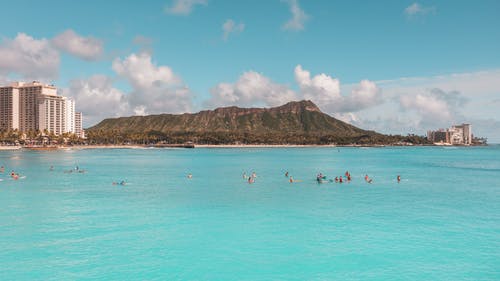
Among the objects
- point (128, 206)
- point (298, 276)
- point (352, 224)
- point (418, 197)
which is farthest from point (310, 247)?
point (418, 197)

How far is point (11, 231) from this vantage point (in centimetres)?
3969

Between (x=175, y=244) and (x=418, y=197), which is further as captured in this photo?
(x=418, y=197)

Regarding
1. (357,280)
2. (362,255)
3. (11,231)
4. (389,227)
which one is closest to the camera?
(357,280)

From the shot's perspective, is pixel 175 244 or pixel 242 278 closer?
pixel 242 278

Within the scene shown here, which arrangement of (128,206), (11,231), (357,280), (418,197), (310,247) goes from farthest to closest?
(418,197), (128,206), (11,231), (310,247), (357,280)

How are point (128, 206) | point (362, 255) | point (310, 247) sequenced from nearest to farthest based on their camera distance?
point (362, 255) < point (310, 247) < point (128, 206)

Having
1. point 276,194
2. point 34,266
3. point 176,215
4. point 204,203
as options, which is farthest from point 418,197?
point 34,266

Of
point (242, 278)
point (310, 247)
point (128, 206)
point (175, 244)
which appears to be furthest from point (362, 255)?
point (128, 206)

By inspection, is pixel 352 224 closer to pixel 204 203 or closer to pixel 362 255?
pixel 362 255

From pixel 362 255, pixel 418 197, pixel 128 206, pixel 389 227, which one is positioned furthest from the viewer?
pixel 418 197

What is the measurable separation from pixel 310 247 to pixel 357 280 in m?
7.70

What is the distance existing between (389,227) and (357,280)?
16.1 m

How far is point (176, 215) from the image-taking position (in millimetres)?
48938

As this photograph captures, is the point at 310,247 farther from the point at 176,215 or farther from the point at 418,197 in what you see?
the point at 418,197
